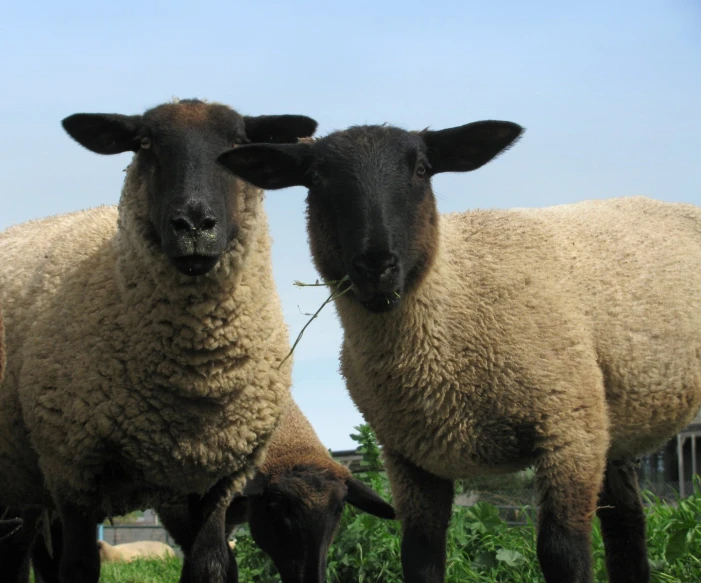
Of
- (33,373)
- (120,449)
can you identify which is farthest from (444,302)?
(33,373)

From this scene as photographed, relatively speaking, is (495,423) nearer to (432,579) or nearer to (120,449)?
(432,579)

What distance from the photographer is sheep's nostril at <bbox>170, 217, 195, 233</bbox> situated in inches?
177

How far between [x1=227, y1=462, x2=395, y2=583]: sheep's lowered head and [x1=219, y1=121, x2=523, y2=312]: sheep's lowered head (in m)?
2.15

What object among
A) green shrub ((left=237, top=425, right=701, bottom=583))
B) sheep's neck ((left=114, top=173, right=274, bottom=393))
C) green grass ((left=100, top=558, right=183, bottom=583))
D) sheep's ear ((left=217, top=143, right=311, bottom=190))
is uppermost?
sheep's ear ((left=217, top=143, right=311, bottom=190))

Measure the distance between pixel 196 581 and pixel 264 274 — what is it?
170 cm

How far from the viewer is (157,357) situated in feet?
16.2

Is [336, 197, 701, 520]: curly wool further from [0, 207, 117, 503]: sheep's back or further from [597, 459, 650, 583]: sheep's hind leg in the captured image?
[0, 207, 117, 503]: sheep's back

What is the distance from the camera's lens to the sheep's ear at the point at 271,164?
487 centimetres

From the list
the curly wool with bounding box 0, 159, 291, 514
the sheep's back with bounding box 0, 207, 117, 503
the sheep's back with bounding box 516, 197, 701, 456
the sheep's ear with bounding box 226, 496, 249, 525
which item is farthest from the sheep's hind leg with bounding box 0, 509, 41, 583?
the sheep's back with bounding box 516, 197, 701, 456

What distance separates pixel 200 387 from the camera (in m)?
4.93

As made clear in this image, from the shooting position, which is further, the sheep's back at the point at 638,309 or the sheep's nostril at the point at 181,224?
the sheep's back at the point at 638,309

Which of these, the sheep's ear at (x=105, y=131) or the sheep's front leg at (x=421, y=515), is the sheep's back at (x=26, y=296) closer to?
the sheep's ear at (x=105, y=131)

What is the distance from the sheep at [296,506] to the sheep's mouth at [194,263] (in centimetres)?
187

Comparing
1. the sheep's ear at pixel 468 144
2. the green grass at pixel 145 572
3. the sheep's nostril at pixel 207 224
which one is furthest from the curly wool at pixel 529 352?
the green grass at pixel 145 572
